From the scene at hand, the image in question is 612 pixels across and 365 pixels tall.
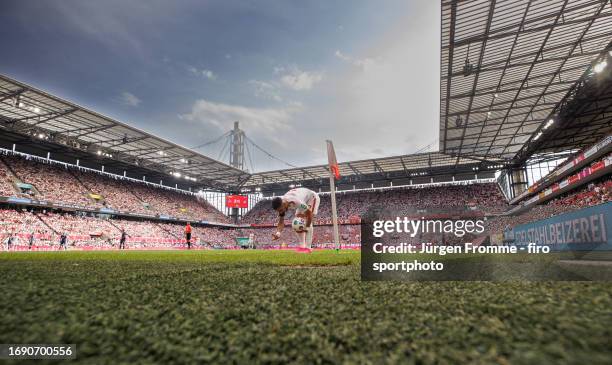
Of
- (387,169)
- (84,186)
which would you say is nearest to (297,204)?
(387,169)

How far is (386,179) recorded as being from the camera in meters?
48.1

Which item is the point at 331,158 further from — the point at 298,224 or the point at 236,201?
the point at 236,201

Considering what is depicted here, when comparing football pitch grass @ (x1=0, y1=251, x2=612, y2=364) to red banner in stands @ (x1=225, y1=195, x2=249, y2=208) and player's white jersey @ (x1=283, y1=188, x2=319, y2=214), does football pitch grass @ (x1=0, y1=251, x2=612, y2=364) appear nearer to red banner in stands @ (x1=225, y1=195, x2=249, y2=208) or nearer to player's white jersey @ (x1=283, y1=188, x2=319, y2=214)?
player's white jersey @ (x1=283, y1=188, x2=319, y2=214)

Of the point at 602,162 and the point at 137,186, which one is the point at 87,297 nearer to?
the point at 602,162

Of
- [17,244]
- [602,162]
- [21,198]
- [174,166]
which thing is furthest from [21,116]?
[602,162]

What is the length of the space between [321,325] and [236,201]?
51.8m

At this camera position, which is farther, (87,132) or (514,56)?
(87,132)

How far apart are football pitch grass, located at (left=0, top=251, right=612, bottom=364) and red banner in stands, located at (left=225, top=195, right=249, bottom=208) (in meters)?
50.0

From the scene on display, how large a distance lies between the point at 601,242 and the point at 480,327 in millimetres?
5989

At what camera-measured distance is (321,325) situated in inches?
61.2

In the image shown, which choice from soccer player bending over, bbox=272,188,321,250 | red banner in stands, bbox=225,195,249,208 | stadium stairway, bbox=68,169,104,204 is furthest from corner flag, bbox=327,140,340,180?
red banner in stands, bbox=225,195,249,208

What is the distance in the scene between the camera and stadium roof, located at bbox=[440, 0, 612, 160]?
13.7 meters

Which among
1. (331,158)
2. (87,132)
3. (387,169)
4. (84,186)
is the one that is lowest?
(331,158)

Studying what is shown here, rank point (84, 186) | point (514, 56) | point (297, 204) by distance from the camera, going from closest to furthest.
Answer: point (297, 204)
point (514, 56)
point (84, 186)
